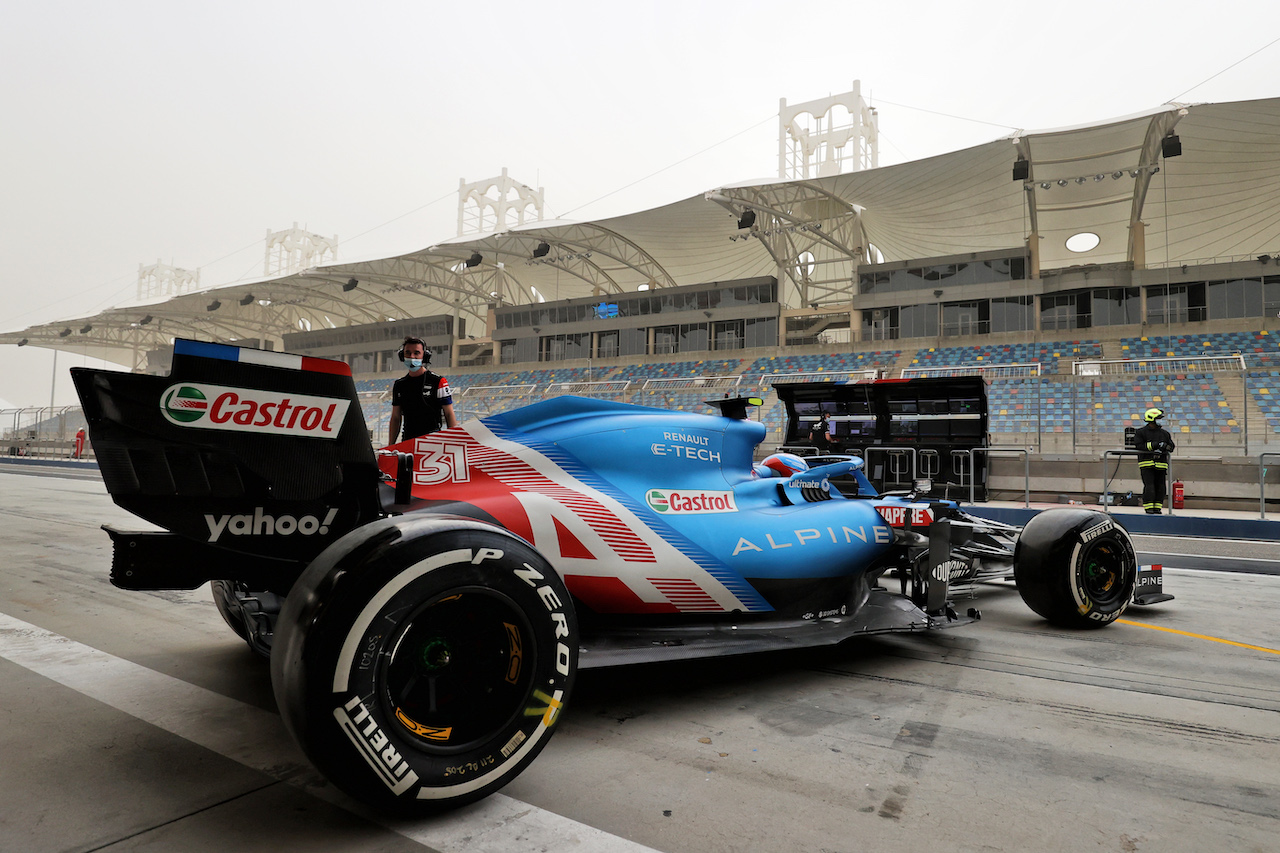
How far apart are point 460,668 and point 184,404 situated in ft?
4.01

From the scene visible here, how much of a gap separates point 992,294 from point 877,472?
25266mm

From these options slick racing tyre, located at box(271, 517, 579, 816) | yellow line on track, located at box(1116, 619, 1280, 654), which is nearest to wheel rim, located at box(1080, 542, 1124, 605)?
yellow line on track, located at box(1116, 619, 1280, 654)

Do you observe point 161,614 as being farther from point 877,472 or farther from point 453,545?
point 877,472

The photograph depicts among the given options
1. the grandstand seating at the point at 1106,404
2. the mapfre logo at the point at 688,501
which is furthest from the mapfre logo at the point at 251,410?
the grandstand seating at the point at 1106,404

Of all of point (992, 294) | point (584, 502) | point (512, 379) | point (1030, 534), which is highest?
point (992, 294)

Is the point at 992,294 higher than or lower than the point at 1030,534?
higher

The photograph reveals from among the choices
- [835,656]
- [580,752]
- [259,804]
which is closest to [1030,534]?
[835,656]

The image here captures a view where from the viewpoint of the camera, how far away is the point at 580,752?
8.48 ft

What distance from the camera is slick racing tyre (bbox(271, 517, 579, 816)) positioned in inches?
74.9

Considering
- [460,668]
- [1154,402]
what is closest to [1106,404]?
[1154,402]

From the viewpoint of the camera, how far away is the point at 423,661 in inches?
83.5

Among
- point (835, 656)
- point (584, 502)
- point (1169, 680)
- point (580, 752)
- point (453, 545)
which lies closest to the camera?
point (453, 545)

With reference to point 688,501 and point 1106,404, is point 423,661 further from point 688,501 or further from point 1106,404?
point 1106,404

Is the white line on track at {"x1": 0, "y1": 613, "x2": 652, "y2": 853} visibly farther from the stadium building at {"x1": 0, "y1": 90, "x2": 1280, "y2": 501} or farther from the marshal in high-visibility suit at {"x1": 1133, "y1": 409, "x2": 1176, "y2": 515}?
the stadium building at {"x1": 0, "y1": 90, "x2": 1280, "y2": 501}
